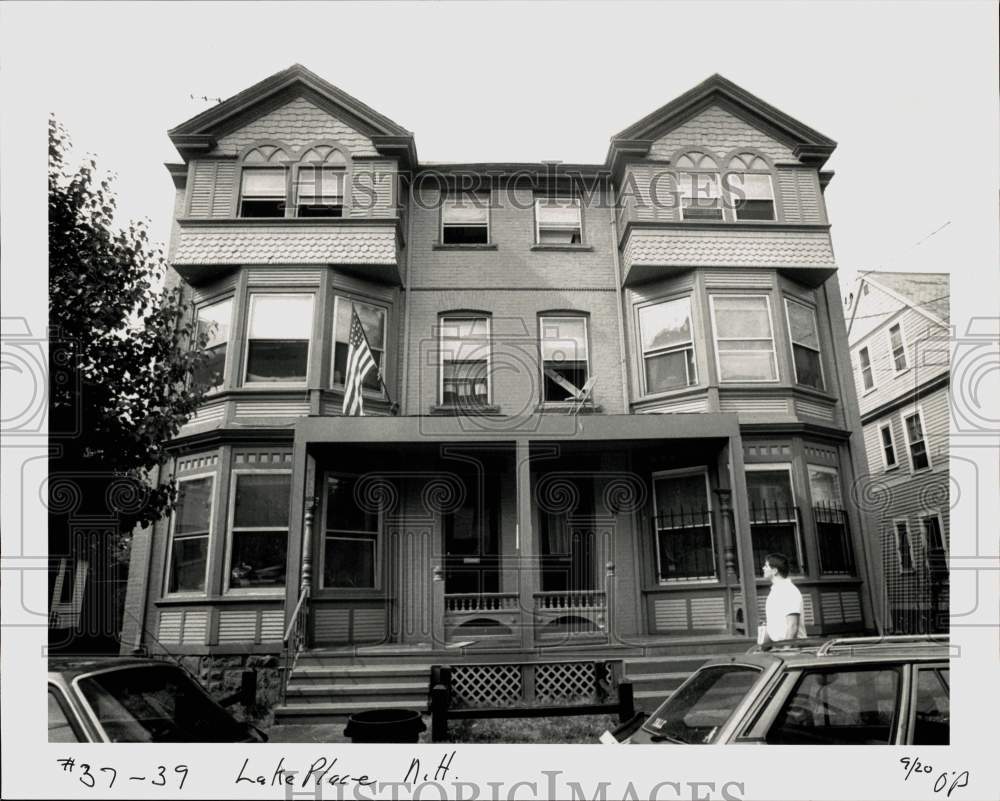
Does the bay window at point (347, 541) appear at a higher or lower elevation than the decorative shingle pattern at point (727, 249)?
lower

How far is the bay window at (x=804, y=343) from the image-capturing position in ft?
28.5

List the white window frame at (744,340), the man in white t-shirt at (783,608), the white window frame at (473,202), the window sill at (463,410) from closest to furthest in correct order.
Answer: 1. the man in white t-shirt at (783,608)
2. the window sill at (463,410)
3. the white window frame at (744,340)
4. the white window frame at (473,202)

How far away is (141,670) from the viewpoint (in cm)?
363

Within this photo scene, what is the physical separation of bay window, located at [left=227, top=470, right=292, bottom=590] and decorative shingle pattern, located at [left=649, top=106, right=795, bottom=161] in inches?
246

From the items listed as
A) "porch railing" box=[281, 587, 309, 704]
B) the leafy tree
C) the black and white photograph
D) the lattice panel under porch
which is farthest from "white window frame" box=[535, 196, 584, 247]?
the lattice panel under porch

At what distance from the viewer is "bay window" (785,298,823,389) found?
8680 millimetres

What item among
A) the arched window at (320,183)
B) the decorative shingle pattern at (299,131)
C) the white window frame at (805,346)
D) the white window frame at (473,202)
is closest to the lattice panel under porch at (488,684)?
the white window frame at (805,346)

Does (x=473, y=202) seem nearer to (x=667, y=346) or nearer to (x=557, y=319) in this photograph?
(x=557, y=319)

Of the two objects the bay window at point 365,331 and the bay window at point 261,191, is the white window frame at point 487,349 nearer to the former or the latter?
the bay window at point 365,331

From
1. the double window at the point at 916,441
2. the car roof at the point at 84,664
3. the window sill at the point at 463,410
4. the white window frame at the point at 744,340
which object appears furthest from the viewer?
the white window frame at the point at 744,340

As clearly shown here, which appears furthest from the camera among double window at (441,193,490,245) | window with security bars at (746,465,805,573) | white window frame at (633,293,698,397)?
double window at (441,193,490,245)

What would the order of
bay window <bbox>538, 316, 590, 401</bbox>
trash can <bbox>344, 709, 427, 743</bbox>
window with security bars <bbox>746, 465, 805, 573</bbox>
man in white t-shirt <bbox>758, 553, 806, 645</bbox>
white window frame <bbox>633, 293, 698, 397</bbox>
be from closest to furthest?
trash can <bbox>344, 709, 427, 743</bbox> < man in white t-shirt <bbox>758, 553, 806, 645</bbox> < window with security bars <bbox>746, 465, 805, 573</bbox> < white window frame <bbox>633, 293, 698, 397</bbox> < bay window <bbox>538, 316, 590, 401</bbox>

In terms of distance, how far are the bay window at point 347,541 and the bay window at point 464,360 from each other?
1.75m

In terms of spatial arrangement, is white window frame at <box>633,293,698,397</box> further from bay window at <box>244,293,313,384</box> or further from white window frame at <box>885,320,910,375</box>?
bay window at <box>244,293,313,384</box>
